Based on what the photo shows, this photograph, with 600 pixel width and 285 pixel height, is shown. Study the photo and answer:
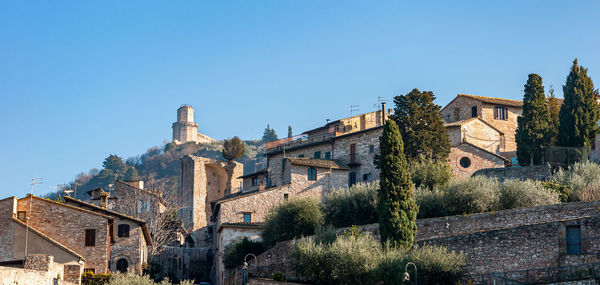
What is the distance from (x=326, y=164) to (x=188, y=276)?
1519 centimetres

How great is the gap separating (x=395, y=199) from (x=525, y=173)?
15.6 metres

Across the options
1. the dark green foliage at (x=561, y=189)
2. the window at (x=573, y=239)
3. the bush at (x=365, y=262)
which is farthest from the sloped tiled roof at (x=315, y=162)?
the window at (x=573, y=239)

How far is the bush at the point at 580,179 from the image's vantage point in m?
41.5

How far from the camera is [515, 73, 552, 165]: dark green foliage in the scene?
52781 millimetres

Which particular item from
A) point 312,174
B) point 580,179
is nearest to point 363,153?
point 312,174

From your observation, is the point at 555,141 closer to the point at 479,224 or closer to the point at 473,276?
the point at 479,224

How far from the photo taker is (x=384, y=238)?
121 feet

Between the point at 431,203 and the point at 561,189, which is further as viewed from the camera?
the point at 561,189

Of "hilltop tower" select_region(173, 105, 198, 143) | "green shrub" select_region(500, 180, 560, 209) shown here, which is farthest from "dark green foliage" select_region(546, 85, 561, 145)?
"hilltop tower" select_region(173, 105, 198, 143)

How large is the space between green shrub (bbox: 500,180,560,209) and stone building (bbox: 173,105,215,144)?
481 ft

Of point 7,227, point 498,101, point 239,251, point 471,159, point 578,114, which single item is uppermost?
point 498,101

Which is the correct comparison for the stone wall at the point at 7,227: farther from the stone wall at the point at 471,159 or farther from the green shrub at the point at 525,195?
the stone wall at the point at 471,159

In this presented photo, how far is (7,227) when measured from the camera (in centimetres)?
4028

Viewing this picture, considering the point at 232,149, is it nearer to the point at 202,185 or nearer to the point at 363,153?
the point at 202,185
